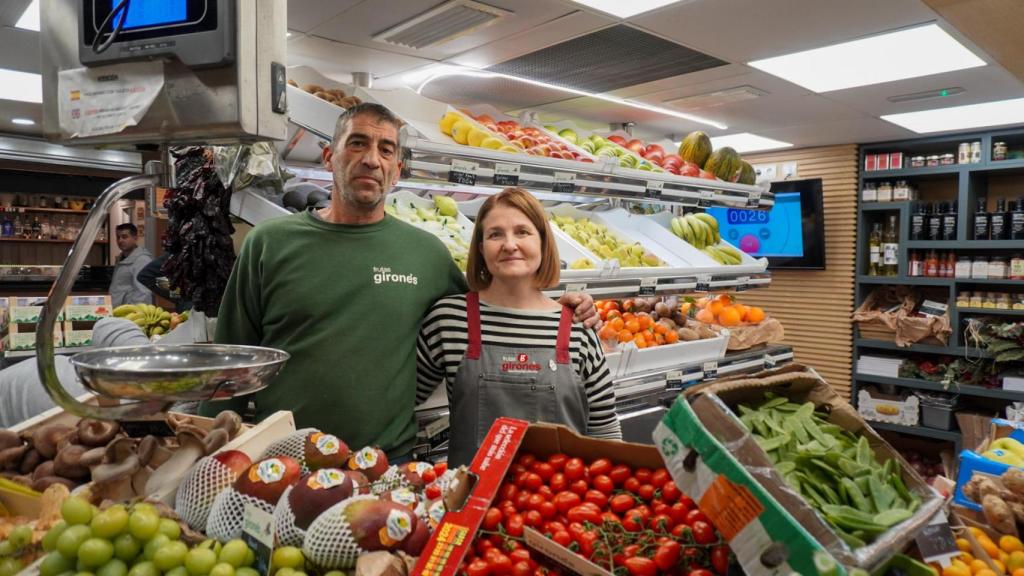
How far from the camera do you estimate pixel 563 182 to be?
3428 mm

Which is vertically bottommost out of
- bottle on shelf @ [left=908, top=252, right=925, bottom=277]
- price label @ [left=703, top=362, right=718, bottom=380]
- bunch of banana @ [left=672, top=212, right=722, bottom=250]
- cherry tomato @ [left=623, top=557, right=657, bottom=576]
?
price label @ [left=703, top=362, right=718, bottom=380]

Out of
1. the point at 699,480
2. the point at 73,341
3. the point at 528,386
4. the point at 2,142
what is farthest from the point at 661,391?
the point at 2,142

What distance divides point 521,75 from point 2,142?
6864 mm

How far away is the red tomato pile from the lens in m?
1.20

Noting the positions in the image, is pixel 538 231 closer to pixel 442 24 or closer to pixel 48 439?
pixel 48 439

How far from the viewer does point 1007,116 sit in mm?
5949

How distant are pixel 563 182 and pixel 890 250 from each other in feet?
17.1

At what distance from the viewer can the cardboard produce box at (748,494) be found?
0.99m

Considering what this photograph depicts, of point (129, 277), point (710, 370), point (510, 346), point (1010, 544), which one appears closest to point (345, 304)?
point (510, 346)

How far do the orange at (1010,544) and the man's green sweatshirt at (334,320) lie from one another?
1718mm

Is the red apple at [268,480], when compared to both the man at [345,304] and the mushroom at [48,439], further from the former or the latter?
the man at [345,304]

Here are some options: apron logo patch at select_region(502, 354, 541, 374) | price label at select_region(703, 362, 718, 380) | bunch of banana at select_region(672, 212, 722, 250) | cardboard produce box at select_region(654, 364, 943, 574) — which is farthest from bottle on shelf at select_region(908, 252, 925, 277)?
cardboard produce box at select_region(654, 364, 943, 574)

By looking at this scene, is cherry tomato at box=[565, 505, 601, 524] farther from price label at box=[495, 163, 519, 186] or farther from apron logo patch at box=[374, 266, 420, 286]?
price label at box=[495, 163, 519, 186]

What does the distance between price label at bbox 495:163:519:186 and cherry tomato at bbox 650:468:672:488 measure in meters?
1.94
